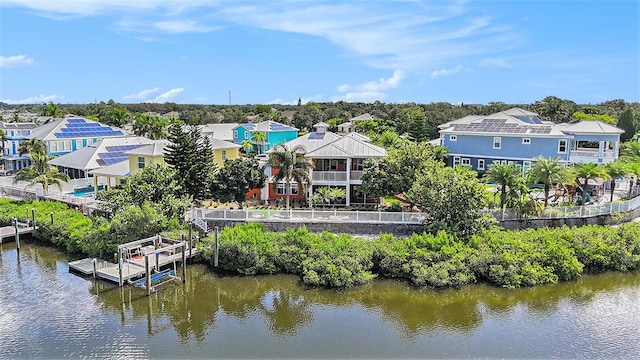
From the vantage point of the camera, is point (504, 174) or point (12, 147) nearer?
point (504, 174)

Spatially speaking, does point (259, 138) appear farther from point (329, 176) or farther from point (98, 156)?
point (329, 176)

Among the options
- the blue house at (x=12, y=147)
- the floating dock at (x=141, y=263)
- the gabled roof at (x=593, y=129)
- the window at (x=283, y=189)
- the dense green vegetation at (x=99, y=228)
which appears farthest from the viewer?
the blue house at (x=12, y=147)

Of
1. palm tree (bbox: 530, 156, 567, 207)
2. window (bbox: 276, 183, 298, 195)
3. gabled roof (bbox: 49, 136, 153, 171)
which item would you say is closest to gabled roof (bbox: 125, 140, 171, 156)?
gabled roof (bbox: 49, 136, 153, 171)

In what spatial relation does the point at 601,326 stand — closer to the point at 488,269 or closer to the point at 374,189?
the point at 488,269

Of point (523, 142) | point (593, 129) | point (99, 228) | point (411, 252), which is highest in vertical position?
point (593, 129)

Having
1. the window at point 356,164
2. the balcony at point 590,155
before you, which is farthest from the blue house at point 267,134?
the balcony at point 590,155

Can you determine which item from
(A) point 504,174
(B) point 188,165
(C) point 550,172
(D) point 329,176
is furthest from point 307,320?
(C) point 550,172

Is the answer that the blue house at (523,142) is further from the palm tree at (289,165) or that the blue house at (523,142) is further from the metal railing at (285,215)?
the palm tree at (289,165)
